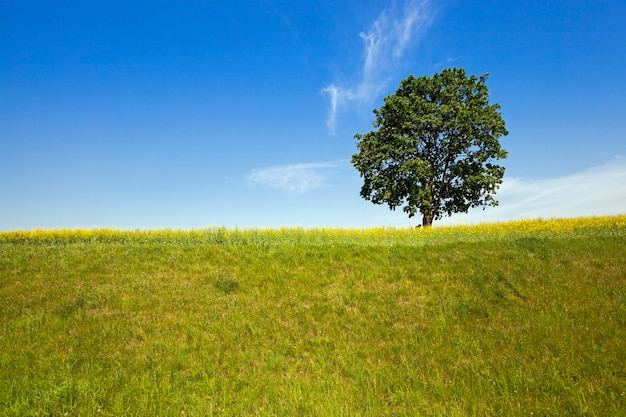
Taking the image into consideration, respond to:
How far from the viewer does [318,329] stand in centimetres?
1123

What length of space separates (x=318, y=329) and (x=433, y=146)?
97.3 ft

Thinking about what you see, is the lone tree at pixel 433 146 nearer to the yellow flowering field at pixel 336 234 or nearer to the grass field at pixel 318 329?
the yellow flowering field at pixel 336 234

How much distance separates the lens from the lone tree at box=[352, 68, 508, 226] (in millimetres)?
34812

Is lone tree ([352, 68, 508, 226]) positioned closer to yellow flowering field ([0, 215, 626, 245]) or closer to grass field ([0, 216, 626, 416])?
yellow flowering field ([0, 215, 626, 245])

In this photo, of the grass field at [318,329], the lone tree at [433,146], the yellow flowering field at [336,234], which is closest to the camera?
the grass field at [318,329]

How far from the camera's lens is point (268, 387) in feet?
27.0

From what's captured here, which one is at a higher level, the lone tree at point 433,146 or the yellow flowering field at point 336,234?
the lone tree at point 433,146

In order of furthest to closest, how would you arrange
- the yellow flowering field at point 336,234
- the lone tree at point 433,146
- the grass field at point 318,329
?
the lone tree at point 433,146 → the yellow flowering field at point 336,234 → the grass field at point 318,329

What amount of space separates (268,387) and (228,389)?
34.9 inches

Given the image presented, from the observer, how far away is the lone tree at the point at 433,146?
114ft

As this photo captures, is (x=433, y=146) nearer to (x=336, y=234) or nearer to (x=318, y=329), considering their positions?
(x=336, y=234)

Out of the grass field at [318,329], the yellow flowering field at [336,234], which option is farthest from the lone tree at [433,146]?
the grass field at [318,329]

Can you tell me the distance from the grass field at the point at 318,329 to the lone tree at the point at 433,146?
53.2ft

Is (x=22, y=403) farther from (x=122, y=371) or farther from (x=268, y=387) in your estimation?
(x=268, y=387)
